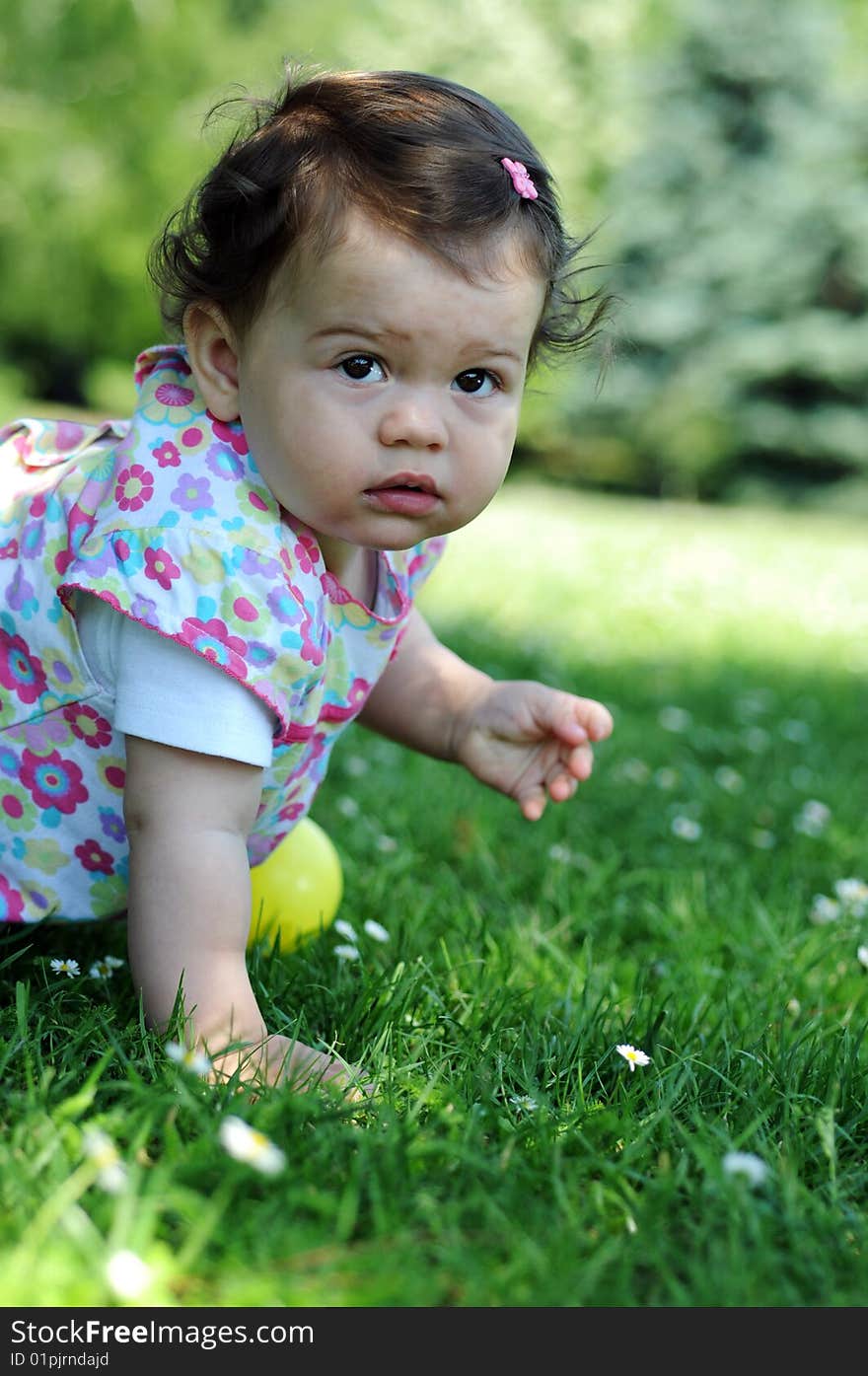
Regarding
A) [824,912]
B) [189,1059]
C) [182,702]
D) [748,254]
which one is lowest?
[824,912]

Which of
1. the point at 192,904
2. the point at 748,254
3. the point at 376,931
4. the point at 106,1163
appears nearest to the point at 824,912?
the point at 376,931

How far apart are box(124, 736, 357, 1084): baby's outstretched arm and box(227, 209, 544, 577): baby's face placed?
15.3 inches

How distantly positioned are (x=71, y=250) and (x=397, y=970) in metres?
16.5

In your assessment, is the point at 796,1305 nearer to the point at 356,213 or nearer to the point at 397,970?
the point at 397,970

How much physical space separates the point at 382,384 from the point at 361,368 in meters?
0.03

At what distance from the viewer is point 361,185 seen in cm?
181

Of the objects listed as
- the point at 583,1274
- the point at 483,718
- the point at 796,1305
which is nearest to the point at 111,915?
the point at 483,718

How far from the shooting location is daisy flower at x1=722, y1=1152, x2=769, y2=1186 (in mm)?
1534

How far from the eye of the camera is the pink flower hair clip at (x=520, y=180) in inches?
74.6

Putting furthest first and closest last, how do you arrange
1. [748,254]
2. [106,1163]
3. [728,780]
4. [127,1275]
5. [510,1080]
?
[748,254] → [728,780] → [510,1080] → [106,1163] → [127,1275]

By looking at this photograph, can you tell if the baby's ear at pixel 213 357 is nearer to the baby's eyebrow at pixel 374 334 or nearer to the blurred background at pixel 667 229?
the baby's eyebrow at pixel 374 334

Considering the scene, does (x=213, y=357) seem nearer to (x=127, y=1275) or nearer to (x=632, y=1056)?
(x=632, y=1056)

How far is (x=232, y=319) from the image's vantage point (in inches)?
76.7
